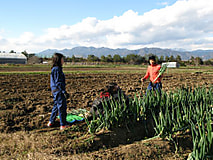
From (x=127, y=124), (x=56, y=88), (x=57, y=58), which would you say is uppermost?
(x=57, y=58)

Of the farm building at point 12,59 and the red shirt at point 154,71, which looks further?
the farm building at point 12,59

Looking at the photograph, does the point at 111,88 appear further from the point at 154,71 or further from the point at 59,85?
the point at 154,71

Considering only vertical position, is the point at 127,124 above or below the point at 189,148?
above

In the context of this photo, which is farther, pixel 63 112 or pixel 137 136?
pixel 63 112

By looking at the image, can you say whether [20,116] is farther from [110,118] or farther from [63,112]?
[110,118]

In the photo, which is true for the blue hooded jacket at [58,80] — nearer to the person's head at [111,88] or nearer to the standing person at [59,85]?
the standing person at [59,85]

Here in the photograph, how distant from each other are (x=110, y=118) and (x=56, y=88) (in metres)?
1.34

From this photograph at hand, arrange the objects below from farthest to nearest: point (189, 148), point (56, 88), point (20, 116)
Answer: point (20, 116)
point (56, 88)
point (189, 148)

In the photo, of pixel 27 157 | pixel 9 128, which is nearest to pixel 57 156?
pixel 27 157

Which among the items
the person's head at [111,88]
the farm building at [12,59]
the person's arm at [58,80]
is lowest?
the person's head at [111,88]

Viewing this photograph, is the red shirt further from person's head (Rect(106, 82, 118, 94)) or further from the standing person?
the standing person

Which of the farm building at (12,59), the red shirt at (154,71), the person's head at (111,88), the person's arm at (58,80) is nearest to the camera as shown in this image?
the person's arm at (58,80)

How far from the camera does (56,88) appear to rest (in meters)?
4.16

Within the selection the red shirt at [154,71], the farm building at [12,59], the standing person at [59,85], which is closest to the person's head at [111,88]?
the standing person at [59,85]
